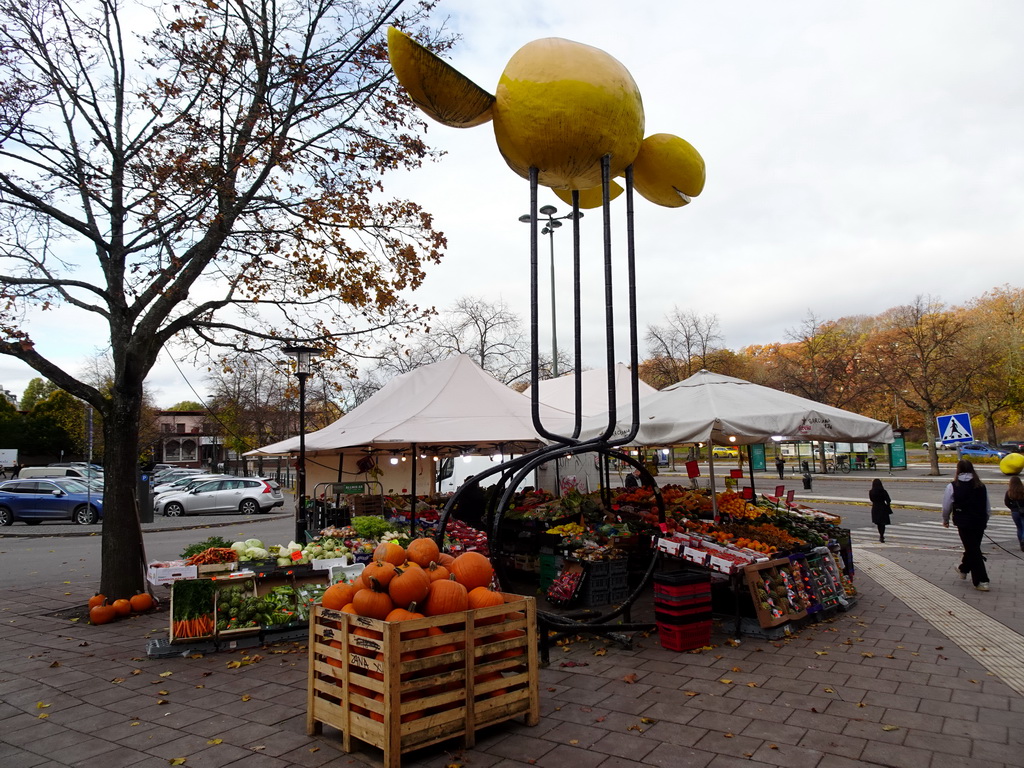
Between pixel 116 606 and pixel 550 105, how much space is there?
8124 mm

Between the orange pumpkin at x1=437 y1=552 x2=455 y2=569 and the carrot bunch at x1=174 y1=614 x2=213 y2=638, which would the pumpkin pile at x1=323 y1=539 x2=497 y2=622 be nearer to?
the orange pumpkin at x1=437 y1=552 x2=455 y2=569

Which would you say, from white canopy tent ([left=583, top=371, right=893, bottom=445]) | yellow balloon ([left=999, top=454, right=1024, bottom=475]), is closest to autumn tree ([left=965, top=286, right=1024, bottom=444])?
yellow balloon ([left=999, top=454, right=1024, bottom=475])

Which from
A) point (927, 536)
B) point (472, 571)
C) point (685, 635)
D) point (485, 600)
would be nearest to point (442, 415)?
point (685, 635)

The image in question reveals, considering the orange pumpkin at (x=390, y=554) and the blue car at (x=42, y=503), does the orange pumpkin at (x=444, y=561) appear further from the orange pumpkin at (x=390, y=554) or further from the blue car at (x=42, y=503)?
the blue car at (x=42, y=503)

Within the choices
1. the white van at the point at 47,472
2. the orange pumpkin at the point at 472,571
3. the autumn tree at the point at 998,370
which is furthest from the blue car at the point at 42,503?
the autumn tree at the point at 998,370

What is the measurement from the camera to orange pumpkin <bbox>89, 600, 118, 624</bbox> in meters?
7.92

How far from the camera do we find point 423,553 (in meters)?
4.62

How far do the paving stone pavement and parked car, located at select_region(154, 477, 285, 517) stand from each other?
1899cm

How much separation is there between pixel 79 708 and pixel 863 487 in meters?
31.1

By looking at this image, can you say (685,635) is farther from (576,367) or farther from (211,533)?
(211,533)

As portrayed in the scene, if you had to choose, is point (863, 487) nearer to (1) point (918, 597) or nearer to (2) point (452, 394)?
(1) point (918, 597)

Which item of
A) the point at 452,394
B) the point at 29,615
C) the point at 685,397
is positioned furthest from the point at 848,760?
the point at 29,615

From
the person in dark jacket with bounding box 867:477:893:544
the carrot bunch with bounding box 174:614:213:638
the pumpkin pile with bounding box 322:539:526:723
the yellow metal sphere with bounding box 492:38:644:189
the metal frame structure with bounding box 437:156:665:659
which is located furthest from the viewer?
the person in dark jacket with bounding box 867:477:893:544

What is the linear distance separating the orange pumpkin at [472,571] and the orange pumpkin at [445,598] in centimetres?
27
